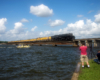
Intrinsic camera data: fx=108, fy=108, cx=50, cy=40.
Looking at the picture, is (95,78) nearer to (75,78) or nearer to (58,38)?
(75,78)

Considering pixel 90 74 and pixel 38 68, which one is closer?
pixel 90 74

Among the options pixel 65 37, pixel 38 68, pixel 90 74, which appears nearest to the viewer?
pixel 90 74

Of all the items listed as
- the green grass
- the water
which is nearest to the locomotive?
the water

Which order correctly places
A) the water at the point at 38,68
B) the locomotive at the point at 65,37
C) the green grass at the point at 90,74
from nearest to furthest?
1. the green grass at the point at 90,74
2. the water at the point at 38,68
3. the locomotive at the point at 65,37

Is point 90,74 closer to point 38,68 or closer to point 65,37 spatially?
point 38,68

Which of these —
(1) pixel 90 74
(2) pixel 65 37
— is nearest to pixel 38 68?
(1) pixel 90 74

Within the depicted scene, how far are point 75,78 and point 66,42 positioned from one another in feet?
287

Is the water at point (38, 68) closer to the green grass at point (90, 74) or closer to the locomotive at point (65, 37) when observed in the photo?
the green grass at point (90, 74)

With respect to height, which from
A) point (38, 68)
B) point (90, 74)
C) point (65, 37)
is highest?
point (65, 37)

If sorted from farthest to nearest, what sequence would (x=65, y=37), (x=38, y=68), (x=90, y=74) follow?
(x=65, y=37)
(x=38, y=68)
(x=90, y=74)

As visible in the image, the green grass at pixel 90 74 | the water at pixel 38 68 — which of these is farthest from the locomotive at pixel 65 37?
the green grass at pixel 90 74

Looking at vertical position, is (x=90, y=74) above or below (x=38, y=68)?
above

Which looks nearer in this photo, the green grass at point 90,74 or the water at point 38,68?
the green grass at point 90,74

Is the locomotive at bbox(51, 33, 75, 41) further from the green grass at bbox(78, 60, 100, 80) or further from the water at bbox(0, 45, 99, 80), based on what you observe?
the green grass at bbox(78, 60, 100, 80)
